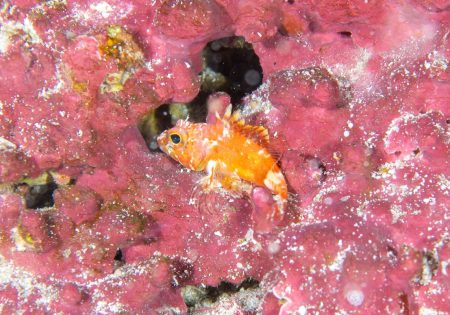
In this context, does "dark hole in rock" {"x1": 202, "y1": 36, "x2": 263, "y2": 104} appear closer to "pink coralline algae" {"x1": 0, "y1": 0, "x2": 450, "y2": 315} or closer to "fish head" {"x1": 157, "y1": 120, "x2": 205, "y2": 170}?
"pink coralline algae" {"x1": 0, "y1": 0, "x2": 450, "y2": 315}

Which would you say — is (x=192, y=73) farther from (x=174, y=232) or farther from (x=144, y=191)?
(x=174, y=232)

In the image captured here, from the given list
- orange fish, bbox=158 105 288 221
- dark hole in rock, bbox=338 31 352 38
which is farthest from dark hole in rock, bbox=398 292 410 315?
dark hole in rock, bbox=338 31 352 38

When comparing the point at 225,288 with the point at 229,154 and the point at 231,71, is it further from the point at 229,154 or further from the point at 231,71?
the point at 231,71

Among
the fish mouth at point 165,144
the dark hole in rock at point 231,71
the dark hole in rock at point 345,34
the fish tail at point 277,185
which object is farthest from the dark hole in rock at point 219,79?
the fish tail at point 277,185

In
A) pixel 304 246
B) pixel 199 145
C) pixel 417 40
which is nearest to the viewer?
pixel 304 246

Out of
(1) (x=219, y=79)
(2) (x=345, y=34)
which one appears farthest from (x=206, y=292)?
(2) (x=345, y=34)

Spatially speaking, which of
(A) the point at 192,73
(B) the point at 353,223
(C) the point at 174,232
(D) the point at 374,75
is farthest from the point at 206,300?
(D) the point at 374,75
